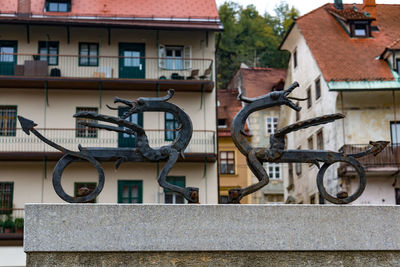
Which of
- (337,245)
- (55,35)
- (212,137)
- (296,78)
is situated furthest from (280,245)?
(296,78)

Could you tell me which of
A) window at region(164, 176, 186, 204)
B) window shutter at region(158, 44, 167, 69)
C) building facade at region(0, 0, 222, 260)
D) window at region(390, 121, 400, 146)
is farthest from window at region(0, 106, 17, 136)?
window at region(390, 121, 400, 146)

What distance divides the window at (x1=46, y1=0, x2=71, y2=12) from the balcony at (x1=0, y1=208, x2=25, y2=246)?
9.85m

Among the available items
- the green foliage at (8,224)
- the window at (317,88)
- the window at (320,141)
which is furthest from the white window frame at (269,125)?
the green foliage at (8,224)

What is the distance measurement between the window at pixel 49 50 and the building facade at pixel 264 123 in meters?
21.3

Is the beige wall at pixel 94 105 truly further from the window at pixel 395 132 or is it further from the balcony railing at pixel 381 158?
the window at pixel 395 132

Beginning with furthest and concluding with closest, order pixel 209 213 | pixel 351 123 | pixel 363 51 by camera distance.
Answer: pixel 363 51
pixel 351 123
pixel 209 213

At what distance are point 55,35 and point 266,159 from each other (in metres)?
25.7

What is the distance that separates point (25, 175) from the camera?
3428 cm

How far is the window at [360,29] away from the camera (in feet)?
135

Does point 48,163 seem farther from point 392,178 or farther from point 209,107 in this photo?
point 392,178

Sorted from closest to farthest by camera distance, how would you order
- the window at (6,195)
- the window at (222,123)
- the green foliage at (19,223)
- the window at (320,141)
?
the green foliage at (19,223), the window at (6,195), the window at (320,141), the window at (222,123)

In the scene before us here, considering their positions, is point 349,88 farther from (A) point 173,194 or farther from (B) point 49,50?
(B) point 49,50

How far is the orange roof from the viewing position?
1423 inches

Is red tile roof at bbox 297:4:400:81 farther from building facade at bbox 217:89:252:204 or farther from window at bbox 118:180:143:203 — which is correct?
window at bbox 118:180:143:203
